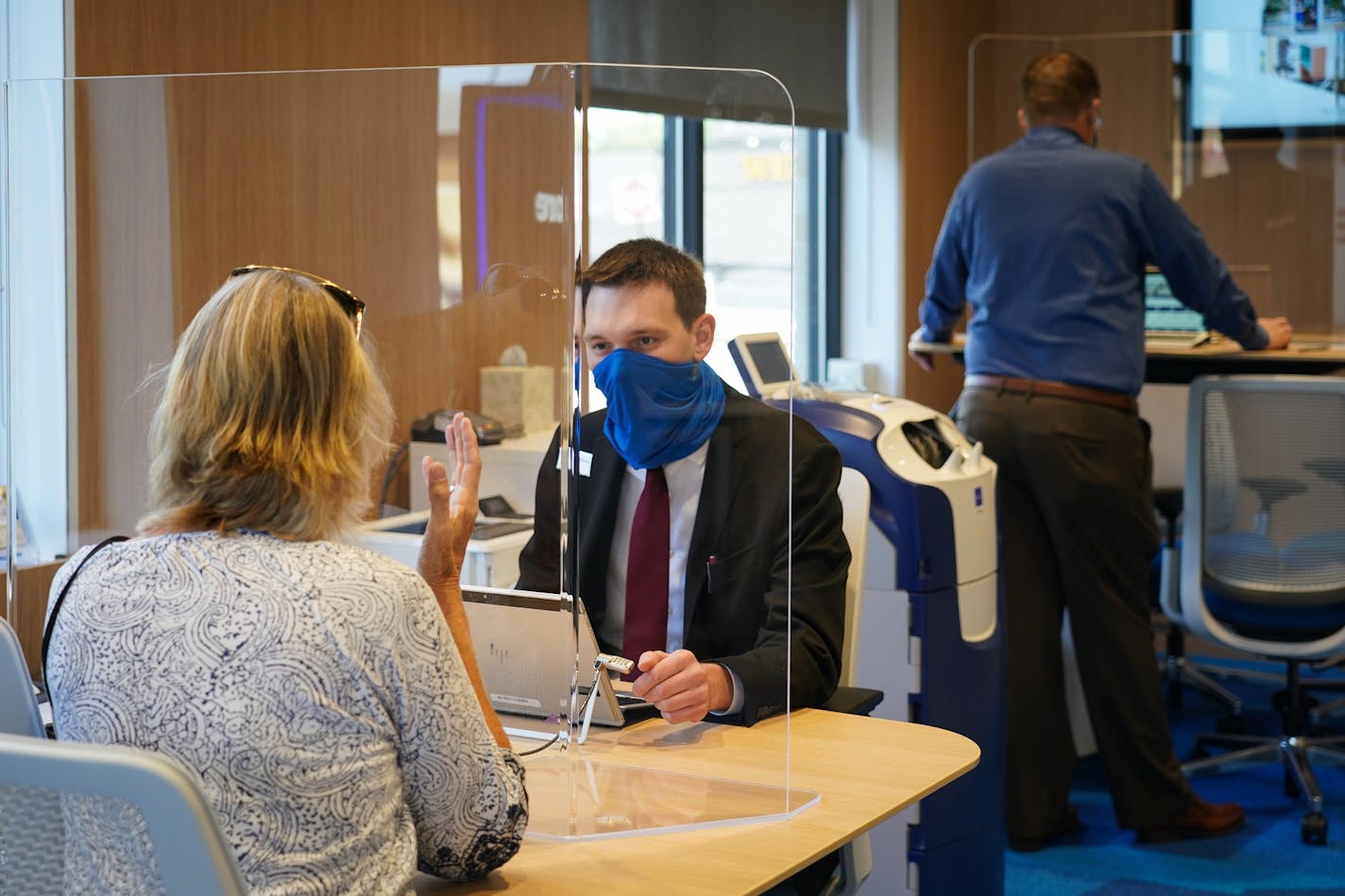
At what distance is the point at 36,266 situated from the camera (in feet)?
6.12

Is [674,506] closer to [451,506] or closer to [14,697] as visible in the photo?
[451,506]

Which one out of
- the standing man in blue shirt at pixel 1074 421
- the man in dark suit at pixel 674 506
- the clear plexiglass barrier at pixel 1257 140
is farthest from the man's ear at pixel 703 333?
the clear plexiglass barrier at pixel 1257 140

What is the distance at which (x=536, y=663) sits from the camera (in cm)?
161

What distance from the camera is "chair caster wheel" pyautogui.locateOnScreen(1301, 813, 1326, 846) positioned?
3439 millimetres

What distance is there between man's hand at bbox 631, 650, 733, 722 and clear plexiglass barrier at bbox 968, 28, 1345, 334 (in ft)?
10.9

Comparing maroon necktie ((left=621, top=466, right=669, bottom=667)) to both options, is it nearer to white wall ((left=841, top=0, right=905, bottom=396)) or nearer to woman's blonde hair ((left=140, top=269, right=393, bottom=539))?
woman's blonde hair ((left=140, top=269, right=393, bottom=539))

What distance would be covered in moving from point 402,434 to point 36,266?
564 mm

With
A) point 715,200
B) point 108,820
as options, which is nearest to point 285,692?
point 108,820

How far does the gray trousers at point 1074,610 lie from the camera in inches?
131

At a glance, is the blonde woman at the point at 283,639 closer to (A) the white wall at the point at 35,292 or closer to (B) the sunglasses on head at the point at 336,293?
(B) the sunglasses on head at the point at 336,293

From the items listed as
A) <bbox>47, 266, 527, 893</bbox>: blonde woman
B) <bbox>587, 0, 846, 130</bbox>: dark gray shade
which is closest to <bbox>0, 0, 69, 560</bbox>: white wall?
<bbox>47, 266, 527, 893</bbox>: blonde woman

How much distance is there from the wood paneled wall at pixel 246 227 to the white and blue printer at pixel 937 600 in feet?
3.80

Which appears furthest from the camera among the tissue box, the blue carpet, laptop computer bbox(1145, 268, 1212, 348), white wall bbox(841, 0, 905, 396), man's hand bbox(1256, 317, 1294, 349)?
white wall bbox(841, 0, 905, 396)

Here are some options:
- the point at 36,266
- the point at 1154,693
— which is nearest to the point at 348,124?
the point at 36,266
